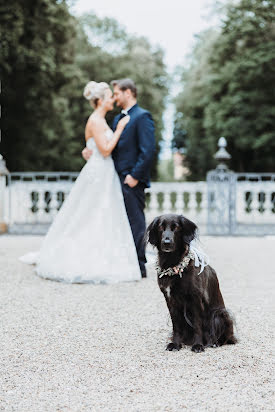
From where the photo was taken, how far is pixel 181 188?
1488 cm

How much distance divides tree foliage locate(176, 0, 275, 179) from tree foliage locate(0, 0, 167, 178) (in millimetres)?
5301

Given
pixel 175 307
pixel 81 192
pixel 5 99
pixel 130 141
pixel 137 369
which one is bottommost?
pixel 137 369

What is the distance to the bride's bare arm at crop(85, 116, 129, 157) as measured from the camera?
22.1 feet

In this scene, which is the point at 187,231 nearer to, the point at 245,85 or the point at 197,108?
the point at 245,85

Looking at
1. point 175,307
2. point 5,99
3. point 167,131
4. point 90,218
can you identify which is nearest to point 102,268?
point 90,218

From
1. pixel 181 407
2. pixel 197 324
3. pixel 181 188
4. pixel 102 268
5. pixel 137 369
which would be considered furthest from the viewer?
pixel 181 188

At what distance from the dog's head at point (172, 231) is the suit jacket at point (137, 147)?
295cm

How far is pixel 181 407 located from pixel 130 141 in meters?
4.35

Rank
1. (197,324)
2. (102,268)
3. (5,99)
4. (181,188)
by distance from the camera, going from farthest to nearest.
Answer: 1. (5,99)
2. (181,188)
3. (102,268)
4. (197,324)

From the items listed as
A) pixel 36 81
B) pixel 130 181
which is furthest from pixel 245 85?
pixel 130 181

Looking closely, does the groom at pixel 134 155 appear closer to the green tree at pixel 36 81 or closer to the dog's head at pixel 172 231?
the dog's head at pixel 172 231

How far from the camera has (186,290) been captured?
12.1ft

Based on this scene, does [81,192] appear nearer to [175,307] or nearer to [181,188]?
[175,307]

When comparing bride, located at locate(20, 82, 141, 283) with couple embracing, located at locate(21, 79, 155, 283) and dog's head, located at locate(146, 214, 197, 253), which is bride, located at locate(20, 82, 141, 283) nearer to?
couple embracing, located at locate(21, 79, 155, 283)
